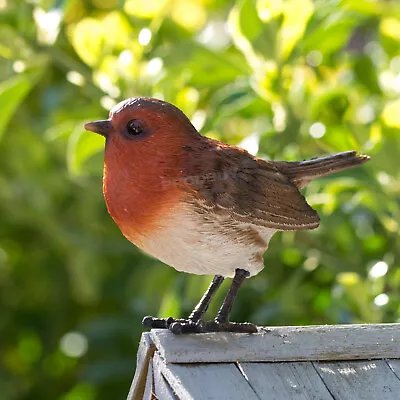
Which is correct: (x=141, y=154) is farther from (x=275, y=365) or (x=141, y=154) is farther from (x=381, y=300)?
(x=381, y=300)

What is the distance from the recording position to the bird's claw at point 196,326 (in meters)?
1.48

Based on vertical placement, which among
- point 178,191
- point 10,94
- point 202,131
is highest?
point 10,94

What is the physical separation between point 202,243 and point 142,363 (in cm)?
22

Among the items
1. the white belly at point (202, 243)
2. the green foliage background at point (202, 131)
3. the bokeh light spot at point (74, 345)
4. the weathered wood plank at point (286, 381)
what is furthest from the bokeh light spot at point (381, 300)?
the bokeh light spot at point (74, 345)

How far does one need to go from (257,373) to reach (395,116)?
37.1 inches

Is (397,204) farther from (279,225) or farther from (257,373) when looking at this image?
(257,373)

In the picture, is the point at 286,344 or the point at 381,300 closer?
the point at 286,344

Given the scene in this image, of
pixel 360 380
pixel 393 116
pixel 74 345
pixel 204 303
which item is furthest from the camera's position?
pixel 74 345

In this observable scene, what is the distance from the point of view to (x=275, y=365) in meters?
1.43

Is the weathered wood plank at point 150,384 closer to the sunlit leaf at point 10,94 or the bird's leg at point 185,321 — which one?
the bird's leg at point 185,321

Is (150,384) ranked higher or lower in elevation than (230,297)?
lower

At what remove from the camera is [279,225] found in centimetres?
160

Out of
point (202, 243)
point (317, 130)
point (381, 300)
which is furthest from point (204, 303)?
point (317, 130)

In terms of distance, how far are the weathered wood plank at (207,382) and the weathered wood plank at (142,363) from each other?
0.22ft
